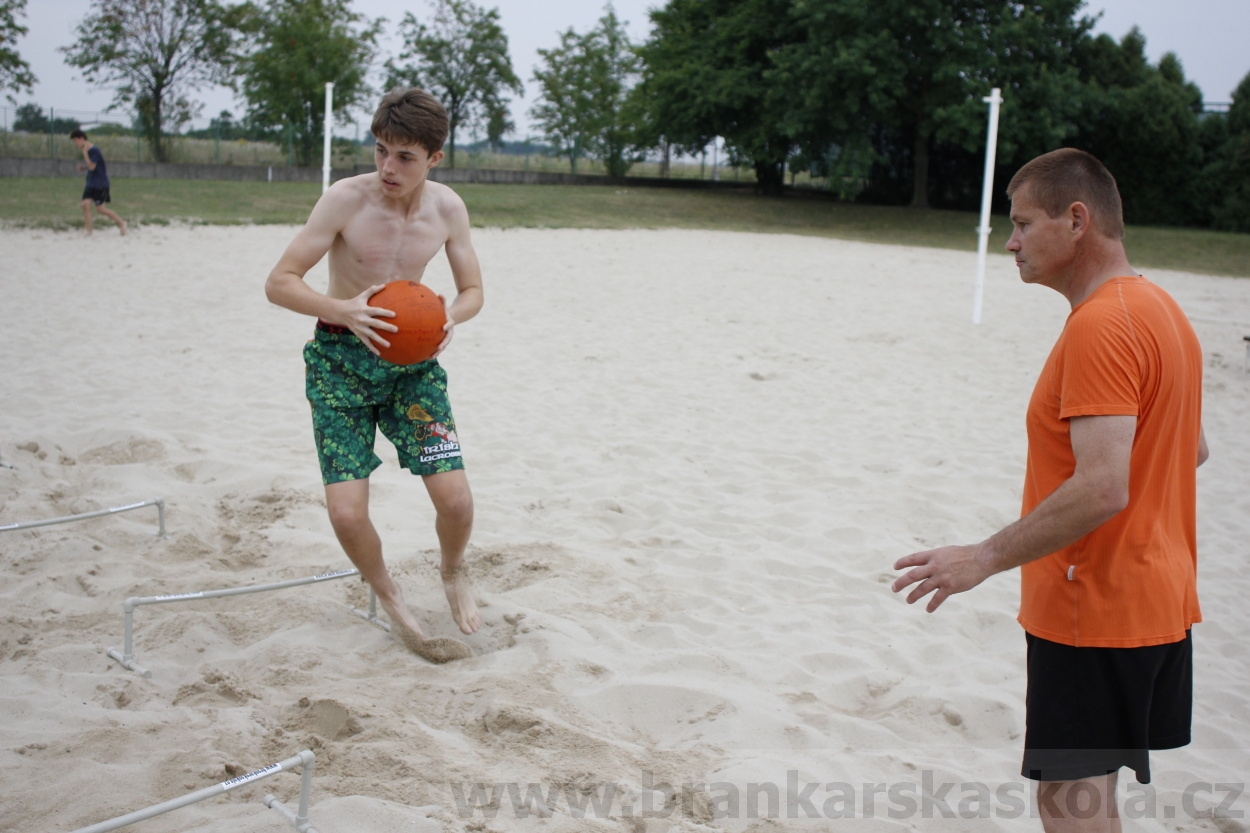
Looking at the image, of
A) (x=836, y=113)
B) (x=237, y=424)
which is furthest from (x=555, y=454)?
(x=836, y=113)

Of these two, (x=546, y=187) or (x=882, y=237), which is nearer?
(x=882, y=237)

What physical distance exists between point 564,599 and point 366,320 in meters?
1.63

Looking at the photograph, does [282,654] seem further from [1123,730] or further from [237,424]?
[237,424]

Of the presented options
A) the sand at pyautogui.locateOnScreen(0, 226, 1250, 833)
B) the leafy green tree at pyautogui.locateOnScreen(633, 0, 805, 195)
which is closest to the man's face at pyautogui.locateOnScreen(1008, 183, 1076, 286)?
the sand at pyautogui.locateOnScreen(0, 226, 1250, 833)

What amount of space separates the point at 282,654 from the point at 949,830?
2.42m

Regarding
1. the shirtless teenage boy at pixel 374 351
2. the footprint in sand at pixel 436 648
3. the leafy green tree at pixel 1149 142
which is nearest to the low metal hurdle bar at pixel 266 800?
the footprint in sand at pixel 436 648

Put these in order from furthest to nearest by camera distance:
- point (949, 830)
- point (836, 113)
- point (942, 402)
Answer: point (836, 113) → point (942, 402) → point (949, 830)

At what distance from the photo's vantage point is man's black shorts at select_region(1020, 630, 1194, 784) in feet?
7.51

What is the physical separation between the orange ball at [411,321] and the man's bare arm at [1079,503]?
6.77ft

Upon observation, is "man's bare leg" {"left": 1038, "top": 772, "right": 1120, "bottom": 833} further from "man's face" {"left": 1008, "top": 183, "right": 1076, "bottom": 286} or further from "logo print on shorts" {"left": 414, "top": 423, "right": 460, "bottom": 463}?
"logo print on shorts" {"left": 414, "top": 423, "right": 460, "bottom": 463}

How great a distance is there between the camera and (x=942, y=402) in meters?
8.25

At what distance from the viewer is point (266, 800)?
259cm

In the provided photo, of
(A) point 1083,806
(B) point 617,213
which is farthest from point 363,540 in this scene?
(B) point 617,213

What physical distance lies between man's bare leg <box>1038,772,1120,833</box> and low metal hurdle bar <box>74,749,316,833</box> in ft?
5.95
